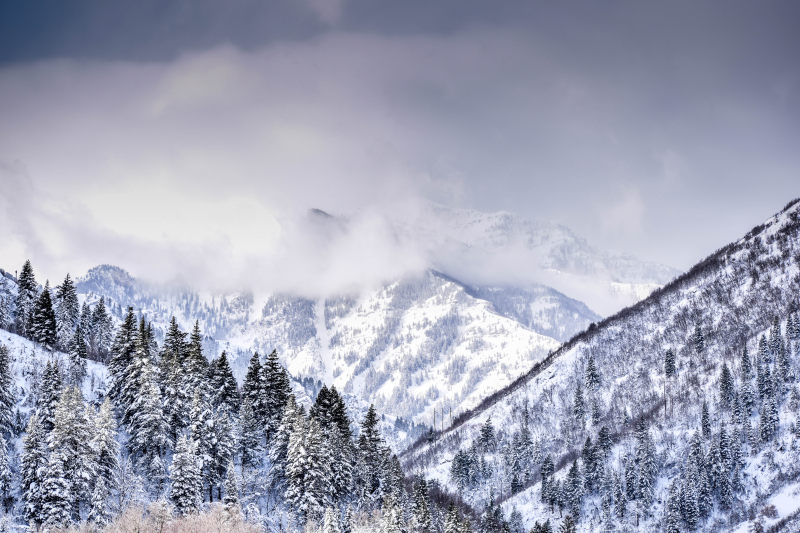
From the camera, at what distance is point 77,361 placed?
10412 centimetres

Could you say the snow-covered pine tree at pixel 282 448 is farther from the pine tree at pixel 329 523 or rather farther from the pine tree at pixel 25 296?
the pine tree at pixel 25 296

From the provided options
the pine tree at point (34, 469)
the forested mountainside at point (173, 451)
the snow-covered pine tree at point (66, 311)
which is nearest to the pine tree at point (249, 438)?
the forested mountainside at point (173, 451)

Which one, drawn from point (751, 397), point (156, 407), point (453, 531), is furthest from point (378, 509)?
point (751, 397)

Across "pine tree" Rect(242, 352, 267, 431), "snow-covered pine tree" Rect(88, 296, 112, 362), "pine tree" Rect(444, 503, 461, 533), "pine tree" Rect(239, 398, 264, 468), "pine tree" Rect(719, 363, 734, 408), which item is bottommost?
"pine tree" Rect(444, 503, 461, 533)

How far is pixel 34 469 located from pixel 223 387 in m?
29.3

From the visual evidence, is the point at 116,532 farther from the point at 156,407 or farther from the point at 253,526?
the point at 156,407

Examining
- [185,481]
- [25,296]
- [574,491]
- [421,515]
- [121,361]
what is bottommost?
[421,515]

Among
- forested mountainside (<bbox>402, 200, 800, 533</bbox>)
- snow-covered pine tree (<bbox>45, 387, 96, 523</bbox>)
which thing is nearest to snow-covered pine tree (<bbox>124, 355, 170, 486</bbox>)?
snow-covered pine tree (<bbox>45, 387, 96, 523</bbox>)

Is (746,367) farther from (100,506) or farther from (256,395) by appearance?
(100,506)

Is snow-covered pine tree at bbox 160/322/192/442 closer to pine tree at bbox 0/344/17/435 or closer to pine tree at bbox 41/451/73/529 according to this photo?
pine tree at bbox 41/451/73/529

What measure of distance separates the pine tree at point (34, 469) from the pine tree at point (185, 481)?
44.7 feet

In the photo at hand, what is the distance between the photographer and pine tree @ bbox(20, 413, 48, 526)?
6656 cm

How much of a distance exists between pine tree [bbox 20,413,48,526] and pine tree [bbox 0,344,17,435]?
8212 millimetres

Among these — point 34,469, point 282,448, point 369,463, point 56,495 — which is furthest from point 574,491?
point 34,469
